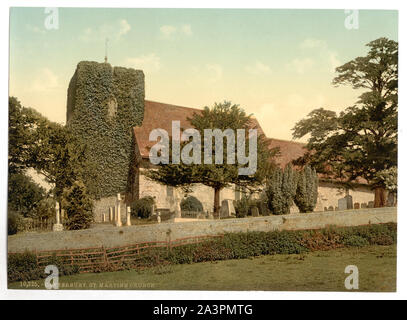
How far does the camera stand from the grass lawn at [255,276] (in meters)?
21.0

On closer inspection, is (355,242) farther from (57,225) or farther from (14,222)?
(14,222)

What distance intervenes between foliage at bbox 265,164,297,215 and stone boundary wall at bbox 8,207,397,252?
1.49 meters

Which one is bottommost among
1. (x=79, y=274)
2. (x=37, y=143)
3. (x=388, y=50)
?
(x=79, y=274)

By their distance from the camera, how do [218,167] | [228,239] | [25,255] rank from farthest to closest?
[218,167] < [228,239] < [25,255]

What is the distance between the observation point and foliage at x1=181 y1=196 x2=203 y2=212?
30172mm

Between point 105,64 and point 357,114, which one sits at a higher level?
point 105,64

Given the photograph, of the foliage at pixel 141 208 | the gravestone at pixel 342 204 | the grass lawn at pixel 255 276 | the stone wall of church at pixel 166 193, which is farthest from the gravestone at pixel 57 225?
the gravestone at pixel 342 204

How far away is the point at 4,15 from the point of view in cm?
2133

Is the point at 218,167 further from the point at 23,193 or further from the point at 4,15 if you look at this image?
the point at 4,15

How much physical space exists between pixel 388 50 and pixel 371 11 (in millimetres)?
5070

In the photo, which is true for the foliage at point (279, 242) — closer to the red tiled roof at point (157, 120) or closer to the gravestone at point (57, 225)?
the gravestone at point (57, 225)

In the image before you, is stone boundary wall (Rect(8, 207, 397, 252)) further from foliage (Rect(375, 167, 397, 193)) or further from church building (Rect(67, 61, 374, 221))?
church building (Rect(67, 61, 374, 221))

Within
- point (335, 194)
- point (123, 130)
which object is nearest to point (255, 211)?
point (335, 194)
